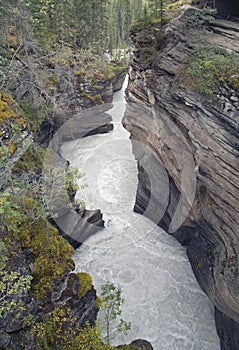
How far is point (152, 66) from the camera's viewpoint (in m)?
16.4

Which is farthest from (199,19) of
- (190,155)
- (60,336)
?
(60,336)

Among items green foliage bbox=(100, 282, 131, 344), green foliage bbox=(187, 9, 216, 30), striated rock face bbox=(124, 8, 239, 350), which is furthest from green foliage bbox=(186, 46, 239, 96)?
green foliage bbox=(100, 282, 131, 344)

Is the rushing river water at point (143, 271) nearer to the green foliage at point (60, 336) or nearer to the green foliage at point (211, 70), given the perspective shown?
the green foliage at point (60, 336)

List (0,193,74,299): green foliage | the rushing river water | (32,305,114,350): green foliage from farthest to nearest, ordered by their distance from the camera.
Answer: the rushing river water < (0,193,74,299): green foliage < (32,305,114,350): green foliage

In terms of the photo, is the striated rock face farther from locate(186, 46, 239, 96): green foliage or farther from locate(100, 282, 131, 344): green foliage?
locate(100, 282, 131, 344): green foliage

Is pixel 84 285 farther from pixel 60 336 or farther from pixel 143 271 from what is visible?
pixel 143 271

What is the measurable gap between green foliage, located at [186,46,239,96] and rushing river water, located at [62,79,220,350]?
934 cm

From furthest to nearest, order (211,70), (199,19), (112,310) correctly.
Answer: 1. (199,19)
2. (211,70)
3. (112,310)

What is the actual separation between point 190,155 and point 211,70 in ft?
12.1

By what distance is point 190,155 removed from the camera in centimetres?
1334

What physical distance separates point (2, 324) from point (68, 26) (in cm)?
3362

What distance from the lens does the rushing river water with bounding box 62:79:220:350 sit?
13172 millimetres

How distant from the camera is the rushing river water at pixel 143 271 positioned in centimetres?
1317

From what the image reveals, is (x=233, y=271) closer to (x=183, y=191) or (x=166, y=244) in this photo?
(x=183, y=191)
